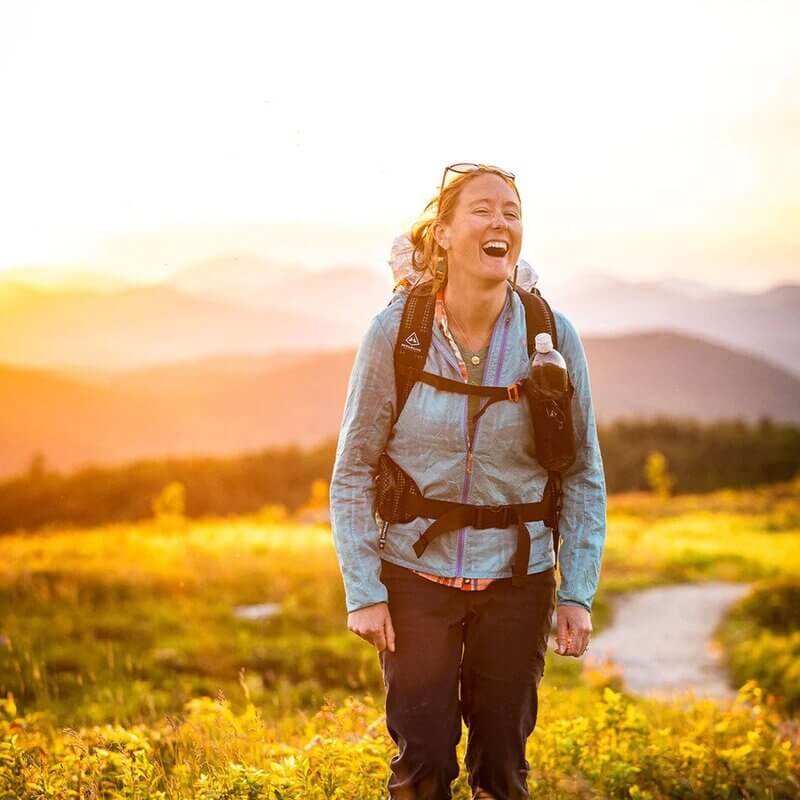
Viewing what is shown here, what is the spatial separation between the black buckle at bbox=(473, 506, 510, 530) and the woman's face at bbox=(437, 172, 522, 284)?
709 mm

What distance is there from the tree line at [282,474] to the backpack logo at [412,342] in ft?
98.1

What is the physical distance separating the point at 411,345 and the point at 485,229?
423 millimetres

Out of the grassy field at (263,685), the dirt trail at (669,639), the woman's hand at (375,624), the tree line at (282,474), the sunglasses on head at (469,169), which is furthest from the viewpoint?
the tree line at (282,474)

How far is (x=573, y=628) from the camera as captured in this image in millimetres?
3186

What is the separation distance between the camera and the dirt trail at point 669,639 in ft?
35.4

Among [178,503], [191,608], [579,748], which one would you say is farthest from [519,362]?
[178,503]

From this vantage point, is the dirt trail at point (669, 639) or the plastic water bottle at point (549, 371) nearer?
the plastic water bottle at point (549, 371)

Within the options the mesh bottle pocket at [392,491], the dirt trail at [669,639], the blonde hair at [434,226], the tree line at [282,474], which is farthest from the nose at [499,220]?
the tree line at [282,474]

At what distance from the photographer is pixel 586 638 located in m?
3.21

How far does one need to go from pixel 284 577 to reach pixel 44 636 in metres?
4.57

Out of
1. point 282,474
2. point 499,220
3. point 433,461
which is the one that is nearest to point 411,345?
point 433,461

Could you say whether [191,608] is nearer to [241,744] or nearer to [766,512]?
[241,744]

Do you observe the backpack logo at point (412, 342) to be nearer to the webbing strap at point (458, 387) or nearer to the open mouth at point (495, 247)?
the webbing strap at point (458, 387)

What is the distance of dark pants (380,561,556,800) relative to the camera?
3.06m
